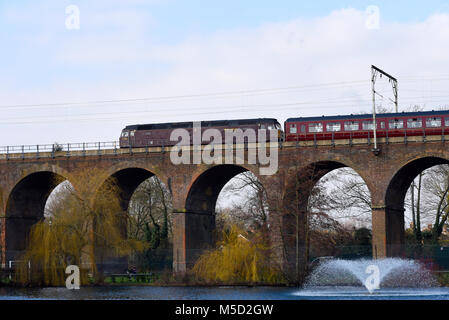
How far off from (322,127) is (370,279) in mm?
12659

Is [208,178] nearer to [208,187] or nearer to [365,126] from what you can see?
[208,187]

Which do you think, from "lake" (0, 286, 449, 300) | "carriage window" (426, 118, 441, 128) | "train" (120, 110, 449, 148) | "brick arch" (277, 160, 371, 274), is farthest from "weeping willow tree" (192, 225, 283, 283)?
"carriage window" (426, 118, 441, 128)

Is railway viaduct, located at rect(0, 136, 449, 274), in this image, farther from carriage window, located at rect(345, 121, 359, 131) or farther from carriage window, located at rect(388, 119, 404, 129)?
carriage window, located at rect(345, 121, 359, 131)

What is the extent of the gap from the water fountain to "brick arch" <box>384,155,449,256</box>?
1.98m

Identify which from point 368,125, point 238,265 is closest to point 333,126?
point 368,125

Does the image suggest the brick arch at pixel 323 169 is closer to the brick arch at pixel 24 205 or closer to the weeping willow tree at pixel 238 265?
the weeping willow tree at pixel 238 265

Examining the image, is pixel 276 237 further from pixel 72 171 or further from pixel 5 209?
pixel 5 209

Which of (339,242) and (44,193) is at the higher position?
(44,193)

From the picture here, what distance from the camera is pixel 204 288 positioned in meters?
45.9

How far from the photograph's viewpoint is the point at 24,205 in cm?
6028
